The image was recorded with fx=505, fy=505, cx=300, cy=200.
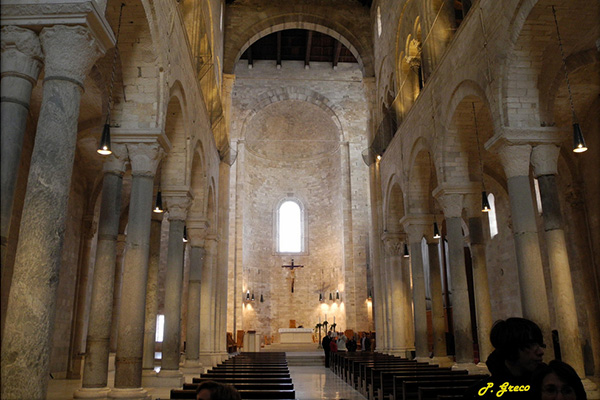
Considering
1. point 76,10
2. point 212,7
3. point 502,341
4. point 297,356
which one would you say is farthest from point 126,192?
point 502,341

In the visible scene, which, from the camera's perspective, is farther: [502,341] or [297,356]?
[297,356]

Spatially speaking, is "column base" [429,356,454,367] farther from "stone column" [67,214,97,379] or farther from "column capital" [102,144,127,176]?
"stone column" [67,214,97,379]

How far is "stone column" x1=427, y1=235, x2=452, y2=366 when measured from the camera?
14.4 metres

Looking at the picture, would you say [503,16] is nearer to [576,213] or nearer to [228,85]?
[576,213]

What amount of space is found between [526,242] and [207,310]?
1138cm

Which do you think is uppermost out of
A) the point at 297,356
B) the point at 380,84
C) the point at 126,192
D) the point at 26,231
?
the point at 380,84

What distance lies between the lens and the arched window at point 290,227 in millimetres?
33375

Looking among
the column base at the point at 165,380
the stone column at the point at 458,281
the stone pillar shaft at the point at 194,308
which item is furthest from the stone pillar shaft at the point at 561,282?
the stone pillar shaft at the point at 194,308

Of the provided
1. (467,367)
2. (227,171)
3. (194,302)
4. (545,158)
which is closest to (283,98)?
(227,171)

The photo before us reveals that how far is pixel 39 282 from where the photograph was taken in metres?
5.02

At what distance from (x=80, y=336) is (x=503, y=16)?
48.3 feet

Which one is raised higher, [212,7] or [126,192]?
[212,7]

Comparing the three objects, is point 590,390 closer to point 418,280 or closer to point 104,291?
point 418,280

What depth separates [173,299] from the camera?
40.5ft
